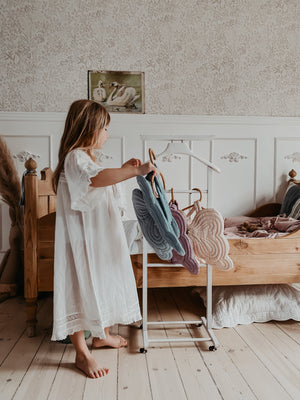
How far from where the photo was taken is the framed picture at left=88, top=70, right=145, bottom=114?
9.74 feet

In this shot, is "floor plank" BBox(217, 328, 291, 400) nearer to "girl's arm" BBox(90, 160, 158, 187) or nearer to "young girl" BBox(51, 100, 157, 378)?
"young girl" BBox(51, 100, 157, 378)

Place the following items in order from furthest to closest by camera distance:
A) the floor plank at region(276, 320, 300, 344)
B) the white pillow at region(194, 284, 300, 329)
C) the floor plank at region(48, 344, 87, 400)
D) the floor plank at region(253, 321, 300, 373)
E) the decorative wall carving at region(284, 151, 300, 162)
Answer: the decorative wall carving at region(284, 151, 300, 162)
the white pillow at region(194, 284, 300, 329)
the floor plank at region(276, 320, 300, 344)
the floor plank at region(253, 321, 300, 373)
the floor plank at region(48, 344, 87, 400)

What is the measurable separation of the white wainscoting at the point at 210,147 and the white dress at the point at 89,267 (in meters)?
1.48

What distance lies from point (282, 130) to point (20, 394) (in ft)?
9.26

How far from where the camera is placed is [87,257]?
61.4 inches

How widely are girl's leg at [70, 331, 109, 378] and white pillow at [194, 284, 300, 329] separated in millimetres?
751

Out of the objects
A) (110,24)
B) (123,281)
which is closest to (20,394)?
(123,281)

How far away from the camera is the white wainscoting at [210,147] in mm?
2957

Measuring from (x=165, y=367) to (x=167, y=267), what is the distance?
0.52 meters

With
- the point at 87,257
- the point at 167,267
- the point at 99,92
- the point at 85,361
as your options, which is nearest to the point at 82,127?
the point at 87,257

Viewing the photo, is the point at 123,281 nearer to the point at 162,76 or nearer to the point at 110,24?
the point at 162,76

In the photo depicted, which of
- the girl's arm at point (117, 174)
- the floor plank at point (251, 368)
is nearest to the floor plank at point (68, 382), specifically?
the floor plank at point (251, 368)

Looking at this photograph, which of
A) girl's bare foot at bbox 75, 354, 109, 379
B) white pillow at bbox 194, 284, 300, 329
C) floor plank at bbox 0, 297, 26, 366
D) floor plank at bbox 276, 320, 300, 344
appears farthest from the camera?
white pillow at bbox 194, 284, 300, 329

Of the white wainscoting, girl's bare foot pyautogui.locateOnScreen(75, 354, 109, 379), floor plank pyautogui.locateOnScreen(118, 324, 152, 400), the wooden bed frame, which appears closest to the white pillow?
the wooden bed frame
